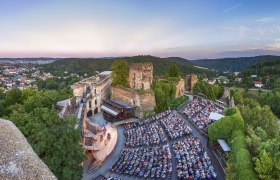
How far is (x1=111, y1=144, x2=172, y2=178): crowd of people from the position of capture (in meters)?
22.1

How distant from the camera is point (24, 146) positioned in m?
9.36

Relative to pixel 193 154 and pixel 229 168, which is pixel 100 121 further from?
pixel 229 168

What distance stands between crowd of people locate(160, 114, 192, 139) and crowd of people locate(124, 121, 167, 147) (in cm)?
84

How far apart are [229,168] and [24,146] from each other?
15.0 m

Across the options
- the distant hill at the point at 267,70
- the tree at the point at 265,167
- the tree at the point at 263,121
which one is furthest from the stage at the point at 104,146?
the distant hill at the point at 267,70

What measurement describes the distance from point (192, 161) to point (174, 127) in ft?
34.4

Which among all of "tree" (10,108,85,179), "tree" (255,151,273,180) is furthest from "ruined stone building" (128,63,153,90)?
"tree" (255,151,273,180)

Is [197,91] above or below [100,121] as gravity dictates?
above

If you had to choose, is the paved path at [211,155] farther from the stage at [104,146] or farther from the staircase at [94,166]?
the staircase at [94,166]

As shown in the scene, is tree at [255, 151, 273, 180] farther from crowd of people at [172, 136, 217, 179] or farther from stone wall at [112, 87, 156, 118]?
stone wall at [112, 87, 156, 118]

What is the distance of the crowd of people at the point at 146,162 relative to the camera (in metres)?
22.1

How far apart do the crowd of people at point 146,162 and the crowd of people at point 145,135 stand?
196cm

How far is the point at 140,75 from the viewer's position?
50938mm

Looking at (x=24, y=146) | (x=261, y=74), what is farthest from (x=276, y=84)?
(x=24, y=146)
